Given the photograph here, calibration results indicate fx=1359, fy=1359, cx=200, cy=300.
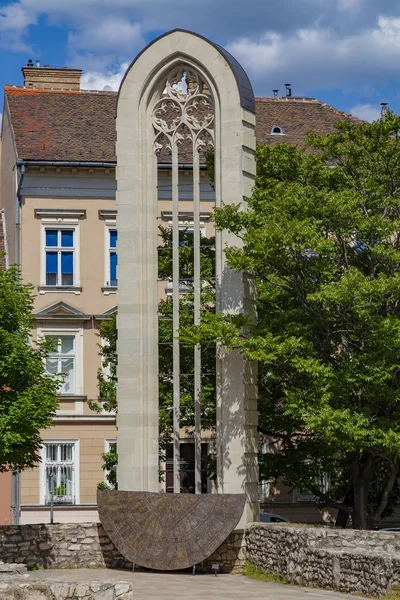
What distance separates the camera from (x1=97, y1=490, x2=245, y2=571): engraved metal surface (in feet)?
77.9

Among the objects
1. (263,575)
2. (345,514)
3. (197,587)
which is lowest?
(197,587)

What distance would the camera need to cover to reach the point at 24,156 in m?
39.9

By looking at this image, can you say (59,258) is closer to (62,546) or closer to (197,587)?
(62,546)

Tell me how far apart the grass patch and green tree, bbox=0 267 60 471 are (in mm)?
4599

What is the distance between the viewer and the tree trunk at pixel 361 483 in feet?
88.2

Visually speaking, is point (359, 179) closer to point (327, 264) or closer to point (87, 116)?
point (327, 264)

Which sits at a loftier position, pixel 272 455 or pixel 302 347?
pixel 302 347

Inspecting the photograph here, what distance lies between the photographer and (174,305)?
26.1 m

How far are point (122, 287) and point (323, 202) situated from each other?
4256mm

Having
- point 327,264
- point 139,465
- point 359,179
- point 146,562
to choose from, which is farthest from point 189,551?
point 359,179

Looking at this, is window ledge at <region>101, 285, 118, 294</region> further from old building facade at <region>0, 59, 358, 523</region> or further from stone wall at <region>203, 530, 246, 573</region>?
stone wall at <region>203, 530, 246, 573</region>

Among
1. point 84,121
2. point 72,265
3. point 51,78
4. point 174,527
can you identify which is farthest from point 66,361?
point 174,527

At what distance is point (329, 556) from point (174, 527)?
4340 millimetres

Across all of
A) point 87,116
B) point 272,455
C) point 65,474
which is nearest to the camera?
point 272,455
